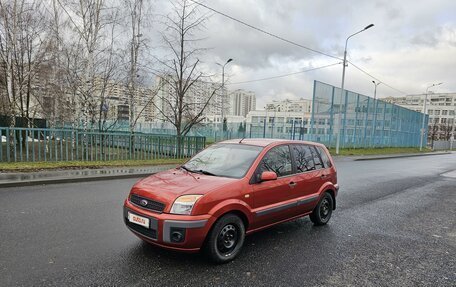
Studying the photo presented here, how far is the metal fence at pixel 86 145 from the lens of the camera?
35.0ft

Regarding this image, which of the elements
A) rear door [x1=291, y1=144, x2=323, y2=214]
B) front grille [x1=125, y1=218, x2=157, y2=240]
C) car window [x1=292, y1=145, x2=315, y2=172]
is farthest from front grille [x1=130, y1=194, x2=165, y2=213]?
car window [x1=292, y1=145, x2=315, y2=172]

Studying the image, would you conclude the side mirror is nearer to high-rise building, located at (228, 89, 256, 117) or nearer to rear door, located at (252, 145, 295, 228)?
rear door, located at (252, 145, 295, 228)

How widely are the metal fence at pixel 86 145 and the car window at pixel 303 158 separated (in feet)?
31.3

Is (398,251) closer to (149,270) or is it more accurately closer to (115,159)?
(149,270)

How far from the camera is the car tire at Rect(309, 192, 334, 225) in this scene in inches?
207

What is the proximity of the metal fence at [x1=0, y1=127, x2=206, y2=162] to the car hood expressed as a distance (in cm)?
874

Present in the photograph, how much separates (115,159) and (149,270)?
10.6 metres

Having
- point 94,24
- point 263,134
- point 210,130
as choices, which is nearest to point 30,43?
point 94,24

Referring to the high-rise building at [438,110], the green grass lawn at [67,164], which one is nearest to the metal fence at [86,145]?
the green grass lawn at [67,164]

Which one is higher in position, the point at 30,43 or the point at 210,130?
the point at 30,43

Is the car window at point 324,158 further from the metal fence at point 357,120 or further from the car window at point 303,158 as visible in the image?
the metal fence at point 357,120

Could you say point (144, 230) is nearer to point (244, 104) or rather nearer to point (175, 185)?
→ point (175, 185)

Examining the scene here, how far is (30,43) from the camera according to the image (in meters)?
15.1

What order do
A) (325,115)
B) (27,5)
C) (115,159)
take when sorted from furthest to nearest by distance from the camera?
(325,115)
(27,5)
(115,159)
